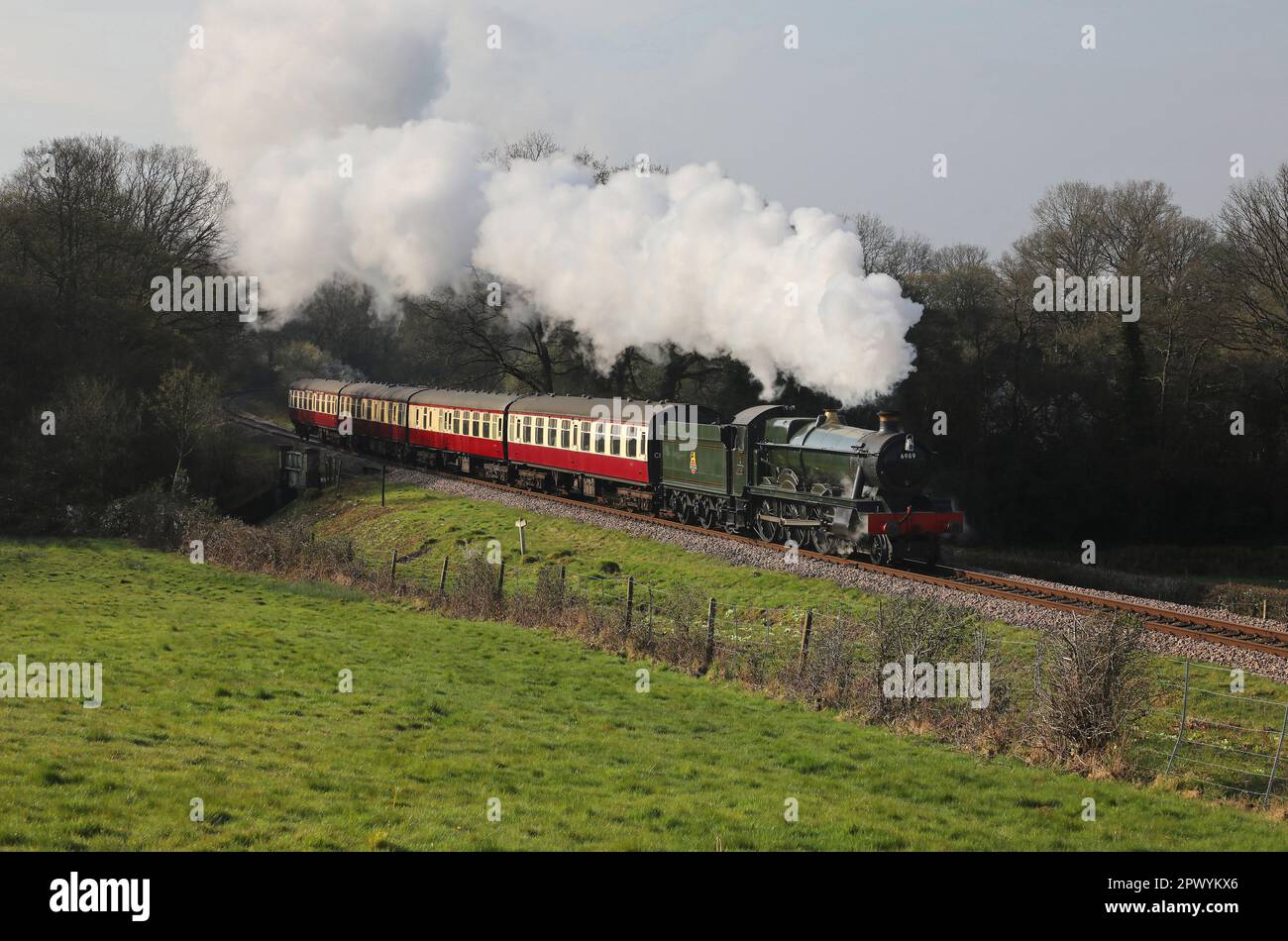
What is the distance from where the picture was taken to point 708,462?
27094 millimetres

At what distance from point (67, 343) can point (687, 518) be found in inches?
1112

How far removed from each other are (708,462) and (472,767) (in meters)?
17.1

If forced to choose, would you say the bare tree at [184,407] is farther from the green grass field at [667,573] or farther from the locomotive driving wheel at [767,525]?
the locomotive driving wheel at [767,525]

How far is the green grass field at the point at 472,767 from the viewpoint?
27.6ft

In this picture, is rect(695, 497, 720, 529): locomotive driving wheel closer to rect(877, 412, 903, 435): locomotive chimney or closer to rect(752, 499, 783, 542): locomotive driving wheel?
rect(752, 499, 783, 542): locomotive driving wheel

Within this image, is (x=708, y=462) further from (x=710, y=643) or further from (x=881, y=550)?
(x=710, y=643)

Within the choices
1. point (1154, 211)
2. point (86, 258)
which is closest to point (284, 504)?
point (86, 258)

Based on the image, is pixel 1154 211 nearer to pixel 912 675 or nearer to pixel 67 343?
pixel 912 675

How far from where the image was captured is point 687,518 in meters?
29.2

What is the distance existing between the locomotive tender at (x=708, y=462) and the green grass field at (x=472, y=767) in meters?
7.35

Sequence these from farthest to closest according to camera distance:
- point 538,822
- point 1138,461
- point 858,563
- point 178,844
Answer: point 1138,461
point 858,563
point 538,822
point 178,844

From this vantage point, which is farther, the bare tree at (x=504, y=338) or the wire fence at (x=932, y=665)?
the bare tree at (x=504, y=338)

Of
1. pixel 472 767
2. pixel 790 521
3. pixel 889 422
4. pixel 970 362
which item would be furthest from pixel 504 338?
pixel 472 767

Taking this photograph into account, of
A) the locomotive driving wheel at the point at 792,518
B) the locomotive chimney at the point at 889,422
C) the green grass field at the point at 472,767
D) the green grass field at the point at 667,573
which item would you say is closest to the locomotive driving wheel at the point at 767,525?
the locomotive driving wheel at the point at 792,518
